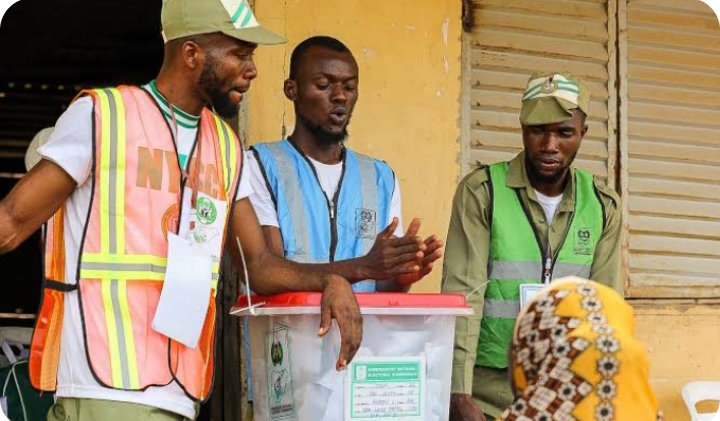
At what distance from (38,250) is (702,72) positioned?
3856mm

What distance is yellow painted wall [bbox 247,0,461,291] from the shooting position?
5.30 meters

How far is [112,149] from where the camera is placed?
314cm

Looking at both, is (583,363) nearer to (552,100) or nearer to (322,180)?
(322,180)

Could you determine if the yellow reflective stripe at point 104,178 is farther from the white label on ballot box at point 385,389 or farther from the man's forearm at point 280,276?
the white label on ballot box at point 385,389

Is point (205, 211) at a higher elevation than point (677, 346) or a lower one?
higher

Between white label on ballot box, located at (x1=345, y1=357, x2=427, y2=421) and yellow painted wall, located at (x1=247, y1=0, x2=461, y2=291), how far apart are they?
6.29 ft

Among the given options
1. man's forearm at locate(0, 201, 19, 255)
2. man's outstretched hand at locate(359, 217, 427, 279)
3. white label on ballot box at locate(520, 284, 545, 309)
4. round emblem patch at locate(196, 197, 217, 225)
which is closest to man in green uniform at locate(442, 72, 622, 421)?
white label on ballot box at locate(520, 284, 545, 309)

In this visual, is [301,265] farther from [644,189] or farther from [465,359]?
[644,189]

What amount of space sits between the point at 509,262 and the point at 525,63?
1.59m

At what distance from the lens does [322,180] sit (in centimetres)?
427

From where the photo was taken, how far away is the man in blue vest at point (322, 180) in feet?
13.5

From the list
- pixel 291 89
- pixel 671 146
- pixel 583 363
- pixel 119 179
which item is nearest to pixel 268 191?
pixel 291 89

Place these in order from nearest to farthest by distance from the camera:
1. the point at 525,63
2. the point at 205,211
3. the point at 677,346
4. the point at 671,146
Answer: the point at 205,211 < the point at 525,63 < the point at 677,346 < the point at 671,146

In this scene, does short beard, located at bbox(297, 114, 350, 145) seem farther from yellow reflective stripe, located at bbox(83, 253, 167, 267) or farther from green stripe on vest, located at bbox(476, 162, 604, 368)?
yellow reflective stripe, located at bbox(83, 253, 167, 267)
